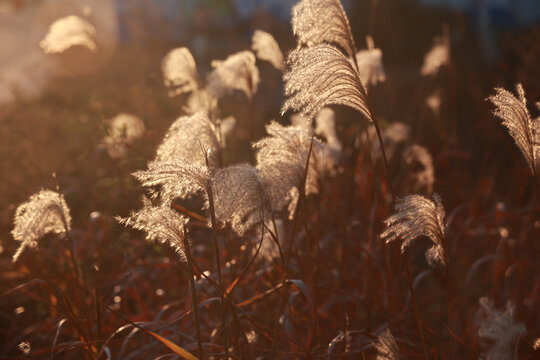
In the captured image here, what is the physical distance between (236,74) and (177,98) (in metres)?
5.15

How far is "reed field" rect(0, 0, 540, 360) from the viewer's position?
1648mm

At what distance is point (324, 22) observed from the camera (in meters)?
1.79

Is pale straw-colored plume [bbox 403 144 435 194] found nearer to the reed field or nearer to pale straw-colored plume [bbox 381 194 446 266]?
the reed field

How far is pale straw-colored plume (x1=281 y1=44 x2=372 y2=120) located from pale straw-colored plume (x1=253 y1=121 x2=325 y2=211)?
0.97 feet

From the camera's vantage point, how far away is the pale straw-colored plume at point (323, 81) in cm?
151

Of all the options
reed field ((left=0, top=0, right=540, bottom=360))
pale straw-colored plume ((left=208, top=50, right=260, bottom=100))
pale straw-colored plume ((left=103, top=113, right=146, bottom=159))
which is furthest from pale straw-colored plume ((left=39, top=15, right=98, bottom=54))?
pale straw-colored plume ((left=208, top=50, right=260, bottom=100))

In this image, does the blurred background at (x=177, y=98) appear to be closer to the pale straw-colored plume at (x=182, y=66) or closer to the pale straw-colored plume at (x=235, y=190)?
the pale straw-colored plume at (x=182, y=66)

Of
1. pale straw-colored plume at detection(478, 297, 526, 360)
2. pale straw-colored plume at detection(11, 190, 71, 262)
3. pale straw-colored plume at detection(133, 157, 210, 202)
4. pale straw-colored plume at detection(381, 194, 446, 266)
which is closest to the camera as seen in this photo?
pale straw-colored plume at detection(133, 157, 210, 202)

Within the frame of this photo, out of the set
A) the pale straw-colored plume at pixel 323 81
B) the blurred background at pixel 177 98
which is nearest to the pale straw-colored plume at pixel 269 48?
the blurred background at pixel 177 98

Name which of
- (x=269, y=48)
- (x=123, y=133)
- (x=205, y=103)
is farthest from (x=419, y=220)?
(x=123, y=133)

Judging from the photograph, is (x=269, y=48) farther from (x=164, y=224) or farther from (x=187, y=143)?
(x=164, y=224)

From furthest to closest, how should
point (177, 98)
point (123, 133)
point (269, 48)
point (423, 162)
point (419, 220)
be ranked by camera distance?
point (177, 98), point (423, 162), point (123, 133), point (269, 48), point (419, 220)

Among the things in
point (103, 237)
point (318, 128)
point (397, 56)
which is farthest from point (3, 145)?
point (397, 56)

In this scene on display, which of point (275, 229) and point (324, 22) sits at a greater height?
point (324, 22)
